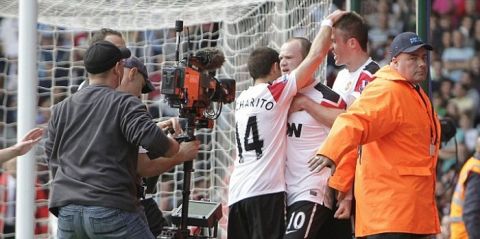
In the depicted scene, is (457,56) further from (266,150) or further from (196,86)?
(196,86)

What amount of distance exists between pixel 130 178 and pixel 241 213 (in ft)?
3.35

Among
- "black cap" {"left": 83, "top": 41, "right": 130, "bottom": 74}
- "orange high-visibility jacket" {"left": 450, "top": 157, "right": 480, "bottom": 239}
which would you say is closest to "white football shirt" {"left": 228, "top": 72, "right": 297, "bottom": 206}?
"black cap" {"left": 83, "top": 41, "right": 130, "bottom": 74}

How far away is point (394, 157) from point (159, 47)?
16.8ft

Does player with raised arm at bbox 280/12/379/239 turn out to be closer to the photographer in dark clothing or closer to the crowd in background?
the photographer in dark clothing

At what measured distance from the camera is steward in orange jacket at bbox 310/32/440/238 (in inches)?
228

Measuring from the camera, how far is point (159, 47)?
35.1 feet

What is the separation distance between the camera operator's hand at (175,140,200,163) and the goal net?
3.00m

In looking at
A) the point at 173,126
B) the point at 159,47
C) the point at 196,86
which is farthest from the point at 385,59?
the point at 196,86

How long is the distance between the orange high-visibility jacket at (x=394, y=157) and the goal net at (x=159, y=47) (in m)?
3.12

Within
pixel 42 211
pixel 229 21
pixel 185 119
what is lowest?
pixel 42 211

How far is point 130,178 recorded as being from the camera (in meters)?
5.75

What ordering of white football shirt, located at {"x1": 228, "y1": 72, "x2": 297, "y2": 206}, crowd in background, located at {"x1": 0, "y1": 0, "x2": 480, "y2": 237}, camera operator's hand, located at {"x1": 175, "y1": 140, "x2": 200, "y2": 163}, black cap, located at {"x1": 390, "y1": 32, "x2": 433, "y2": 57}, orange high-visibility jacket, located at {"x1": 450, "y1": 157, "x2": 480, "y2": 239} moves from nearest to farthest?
black cap, located at {"x1": 390, "y1": 32, "x2": 433, "y2": 57}, camera operator's hand, located at {"x1": 175, "y1": 140, "x2": 200, "y2": 163}, white football shirt, located at {"x1": 228, "y1": 72, "x2": 297, "y2": 206}, orange high-visibility jacket, located at {"x1": 450, "y1": 157, "x2": 480, "y2": 239}, crowd in background, located at {"x1": 0, "y1": 0, "x2": 480, "y2": 237}

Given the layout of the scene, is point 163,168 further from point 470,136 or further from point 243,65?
point 470,136

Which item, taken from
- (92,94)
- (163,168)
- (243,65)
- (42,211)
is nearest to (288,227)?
(163,168)
